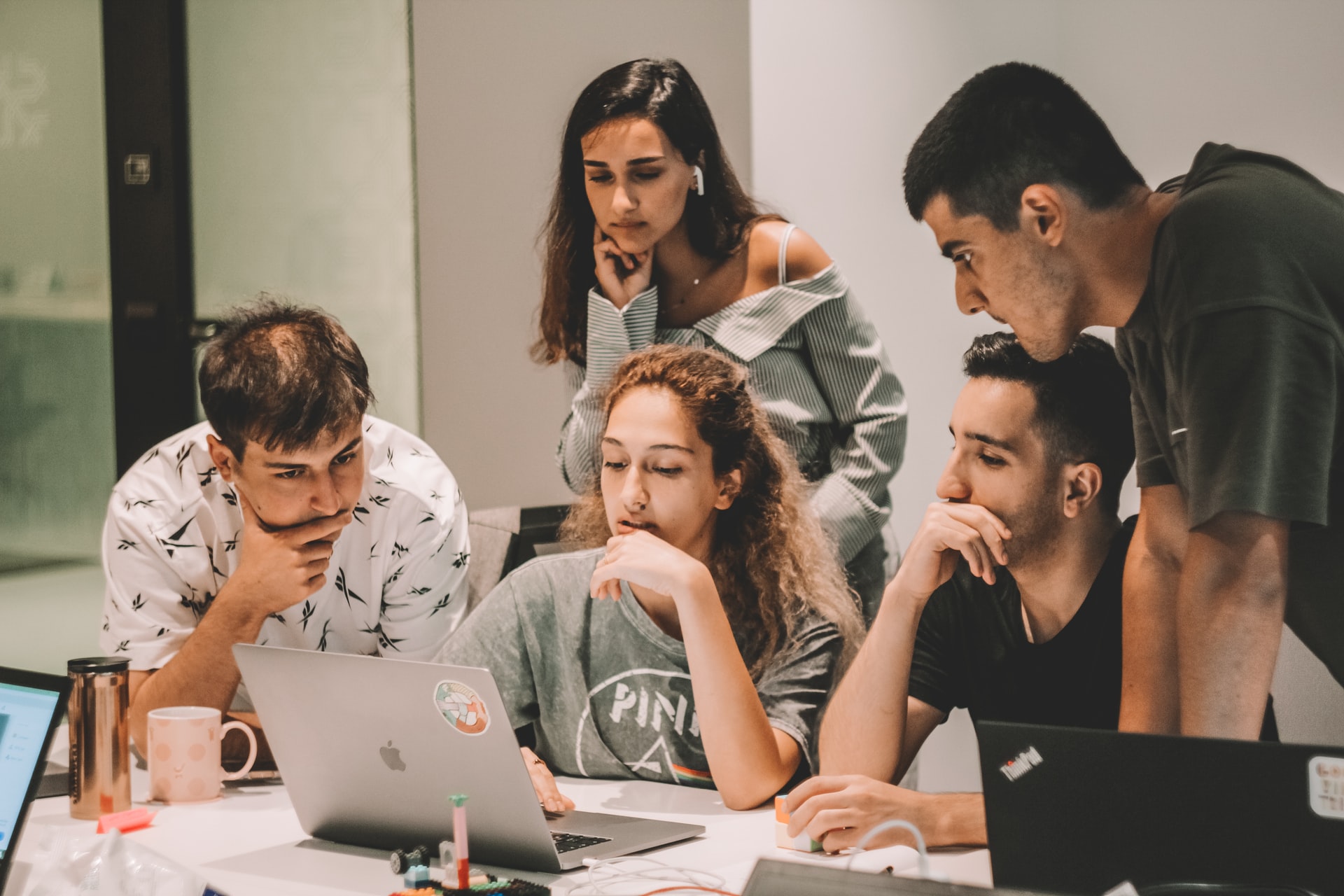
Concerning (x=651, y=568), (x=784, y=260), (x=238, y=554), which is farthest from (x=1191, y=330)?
(x=238, y=554)

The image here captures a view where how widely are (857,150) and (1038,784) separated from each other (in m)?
1.84

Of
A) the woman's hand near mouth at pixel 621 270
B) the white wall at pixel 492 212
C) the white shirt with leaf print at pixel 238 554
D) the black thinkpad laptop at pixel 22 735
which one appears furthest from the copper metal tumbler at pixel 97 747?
the white wall at pixel 492 212

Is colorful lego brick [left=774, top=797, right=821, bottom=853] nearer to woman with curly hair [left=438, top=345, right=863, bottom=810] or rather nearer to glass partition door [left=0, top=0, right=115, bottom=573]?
woman with curly hair [left=438, top=345, right=863, bottom=810]

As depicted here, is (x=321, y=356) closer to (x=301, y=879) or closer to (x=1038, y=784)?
(x=301, y=879)

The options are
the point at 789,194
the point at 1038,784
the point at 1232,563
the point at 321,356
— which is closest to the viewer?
the point at 1038,784

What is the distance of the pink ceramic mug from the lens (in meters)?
1.49

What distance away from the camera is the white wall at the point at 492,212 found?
286 centimetres

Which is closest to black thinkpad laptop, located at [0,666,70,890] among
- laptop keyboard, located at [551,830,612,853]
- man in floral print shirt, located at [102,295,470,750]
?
man in floral print shirt, located at [102,295,470,750]

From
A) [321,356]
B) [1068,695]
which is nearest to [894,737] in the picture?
[1068,695]

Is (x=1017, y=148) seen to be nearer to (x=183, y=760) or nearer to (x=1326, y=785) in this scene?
(x=1326, y=785)

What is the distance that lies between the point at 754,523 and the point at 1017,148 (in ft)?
2.32

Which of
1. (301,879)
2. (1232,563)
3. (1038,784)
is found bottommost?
(301,879)

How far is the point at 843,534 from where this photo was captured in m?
1.98

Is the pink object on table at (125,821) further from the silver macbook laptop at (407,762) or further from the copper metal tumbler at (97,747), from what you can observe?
the silver macbook laptop at (407,762)
